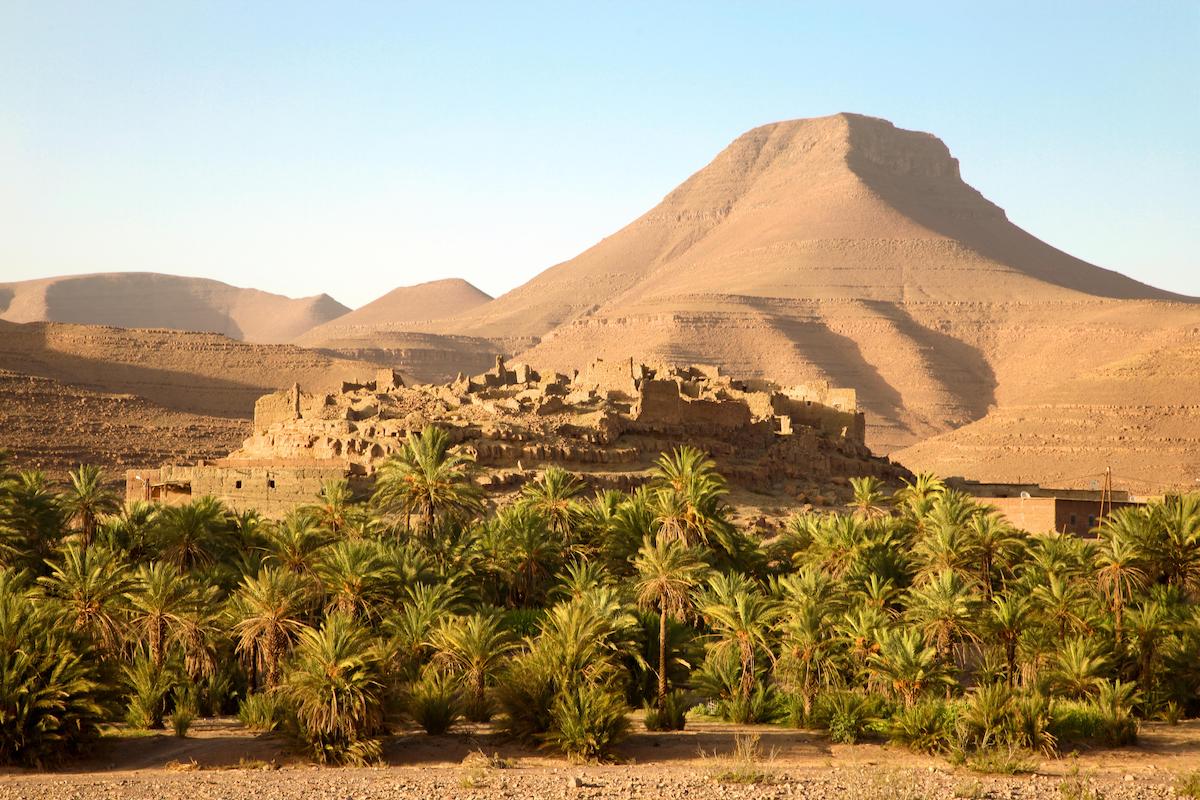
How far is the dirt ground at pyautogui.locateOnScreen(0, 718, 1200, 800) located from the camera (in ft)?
78.8

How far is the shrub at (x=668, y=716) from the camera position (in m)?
28.8

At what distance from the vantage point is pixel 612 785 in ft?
80.8

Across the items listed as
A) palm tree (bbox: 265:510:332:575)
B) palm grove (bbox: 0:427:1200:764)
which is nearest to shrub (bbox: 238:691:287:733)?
palm grove (bbox: 0:427:1200:764)

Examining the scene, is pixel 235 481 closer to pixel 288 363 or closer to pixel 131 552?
pixel 131 552

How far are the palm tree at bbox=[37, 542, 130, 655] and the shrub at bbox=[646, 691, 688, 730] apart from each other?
9.31m

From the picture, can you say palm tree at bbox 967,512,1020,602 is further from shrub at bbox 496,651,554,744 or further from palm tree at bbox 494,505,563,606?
shrub at bbox 496,651,554,744

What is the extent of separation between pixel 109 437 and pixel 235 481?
43.2 m

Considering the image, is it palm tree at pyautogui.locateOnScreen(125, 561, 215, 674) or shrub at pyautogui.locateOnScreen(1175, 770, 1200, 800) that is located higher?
palm tree at pyautogui.locateOnScreen(125, 561, 215, 674)

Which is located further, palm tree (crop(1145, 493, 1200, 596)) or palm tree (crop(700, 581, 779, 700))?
palm tree (crop(1145, 493, 1200, 596))

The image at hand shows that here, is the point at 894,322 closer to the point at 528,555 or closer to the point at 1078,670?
the point at 528,555

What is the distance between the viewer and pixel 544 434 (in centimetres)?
5188

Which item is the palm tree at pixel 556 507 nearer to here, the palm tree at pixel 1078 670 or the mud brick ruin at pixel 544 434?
the mud brick ruin at pixel 544 434

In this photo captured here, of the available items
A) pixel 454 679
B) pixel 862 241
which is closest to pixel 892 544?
pixel 454 679

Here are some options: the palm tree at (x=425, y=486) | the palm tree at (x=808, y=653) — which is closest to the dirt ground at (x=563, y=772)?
the palm tree at (x=808, y=653)
